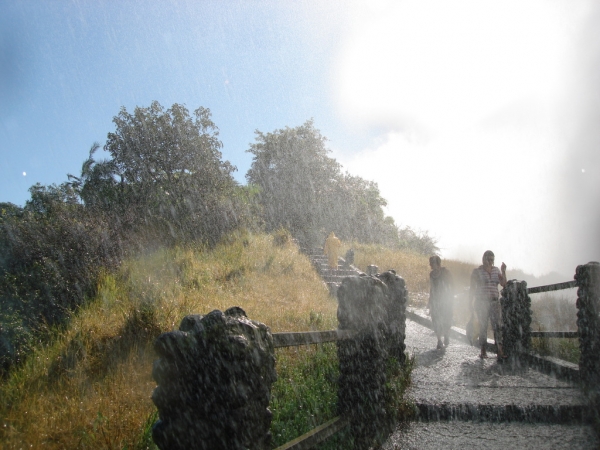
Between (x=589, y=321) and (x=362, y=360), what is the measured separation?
3.26 m

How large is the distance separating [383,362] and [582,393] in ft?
9.16

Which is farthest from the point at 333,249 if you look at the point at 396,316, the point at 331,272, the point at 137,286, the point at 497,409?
the point at 497,409

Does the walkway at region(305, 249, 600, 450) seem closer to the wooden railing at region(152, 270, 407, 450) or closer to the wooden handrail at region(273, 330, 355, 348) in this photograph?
the wooden handrail at region(273, 330, 355, 348)

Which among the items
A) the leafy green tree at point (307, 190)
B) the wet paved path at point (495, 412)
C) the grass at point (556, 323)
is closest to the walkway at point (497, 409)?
the wet paved path at point (495, 412)

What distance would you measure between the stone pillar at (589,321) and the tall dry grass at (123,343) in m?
4.02

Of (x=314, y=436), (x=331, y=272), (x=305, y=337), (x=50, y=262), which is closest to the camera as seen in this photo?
(x=305, y=337)

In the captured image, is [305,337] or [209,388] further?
[305,337]

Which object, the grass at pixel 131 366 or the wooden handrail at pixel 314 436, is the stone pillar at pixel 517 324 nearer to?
the grass at pixel 131 366

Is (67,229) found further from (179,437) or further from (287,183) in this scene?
(287,183)

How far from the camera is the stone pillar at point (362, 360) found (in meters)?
3.99

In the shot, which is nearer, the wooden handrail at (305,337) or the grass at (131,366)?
the wooden handrail at (305,337)

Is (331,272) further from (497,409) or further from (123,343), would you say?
(497,409)

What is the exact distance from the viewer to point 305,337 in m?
2.84

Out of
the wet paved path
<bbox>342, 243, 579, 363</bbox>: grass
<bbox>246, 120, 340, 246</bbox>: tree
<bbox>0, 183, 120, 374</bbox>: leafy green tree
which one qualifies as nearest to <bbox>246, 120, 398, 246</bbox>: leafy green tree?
<bbox>246, 120, 340, 246</bbox>: tree
